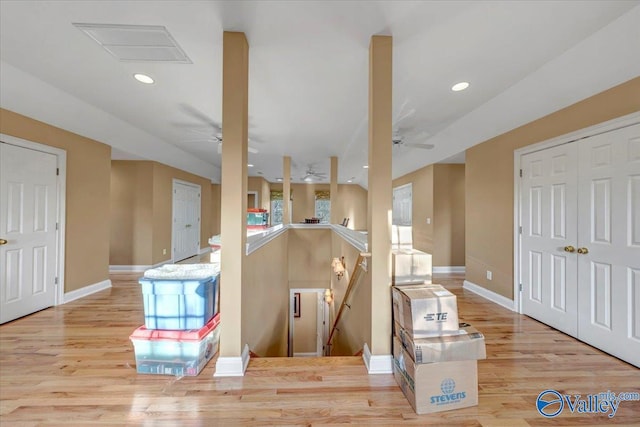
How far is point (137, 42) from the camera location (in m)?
2.19

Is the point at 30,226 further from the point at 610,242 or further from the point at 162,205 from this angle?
the point at 610,242

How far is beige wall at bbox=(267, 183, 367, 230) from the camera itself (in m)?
10.8

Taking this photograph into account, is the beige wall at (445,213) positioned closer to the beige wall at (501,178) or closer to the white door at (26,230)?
the beige wall at (501,178)

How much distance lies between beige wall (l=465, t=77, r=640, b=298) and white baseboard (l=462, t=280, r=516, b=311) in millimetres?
62

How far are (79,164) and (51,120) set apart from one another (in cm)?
68

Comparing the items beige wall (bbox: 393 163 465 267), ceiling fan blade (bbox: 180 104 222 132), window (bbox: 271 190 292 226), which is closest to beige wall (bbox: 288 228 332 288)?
beige wall (bbox: 393 163 465 267)

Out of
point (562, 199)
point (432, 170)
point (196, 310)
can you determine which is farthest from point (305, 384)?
point (432, 170)

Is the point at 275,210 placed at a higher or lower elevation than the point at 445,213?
higher

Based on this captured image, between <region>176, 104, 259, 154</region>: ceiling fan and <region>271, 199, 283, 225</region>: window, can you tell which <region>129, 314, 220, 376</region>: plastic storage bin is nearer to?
<region>176, 104, 259, 154</region>: ceiling fan

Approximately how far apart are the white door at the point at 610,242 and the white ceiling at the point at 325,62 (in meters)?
0.62

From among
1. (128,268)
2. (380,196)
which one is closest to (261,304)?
(380,196)

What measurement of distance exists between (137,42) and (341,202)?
9.02 meters

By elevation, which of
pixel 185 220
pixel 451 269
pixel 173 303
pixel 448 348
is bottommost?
pixel 451 269

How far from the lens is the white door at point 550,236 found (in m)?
2.62
